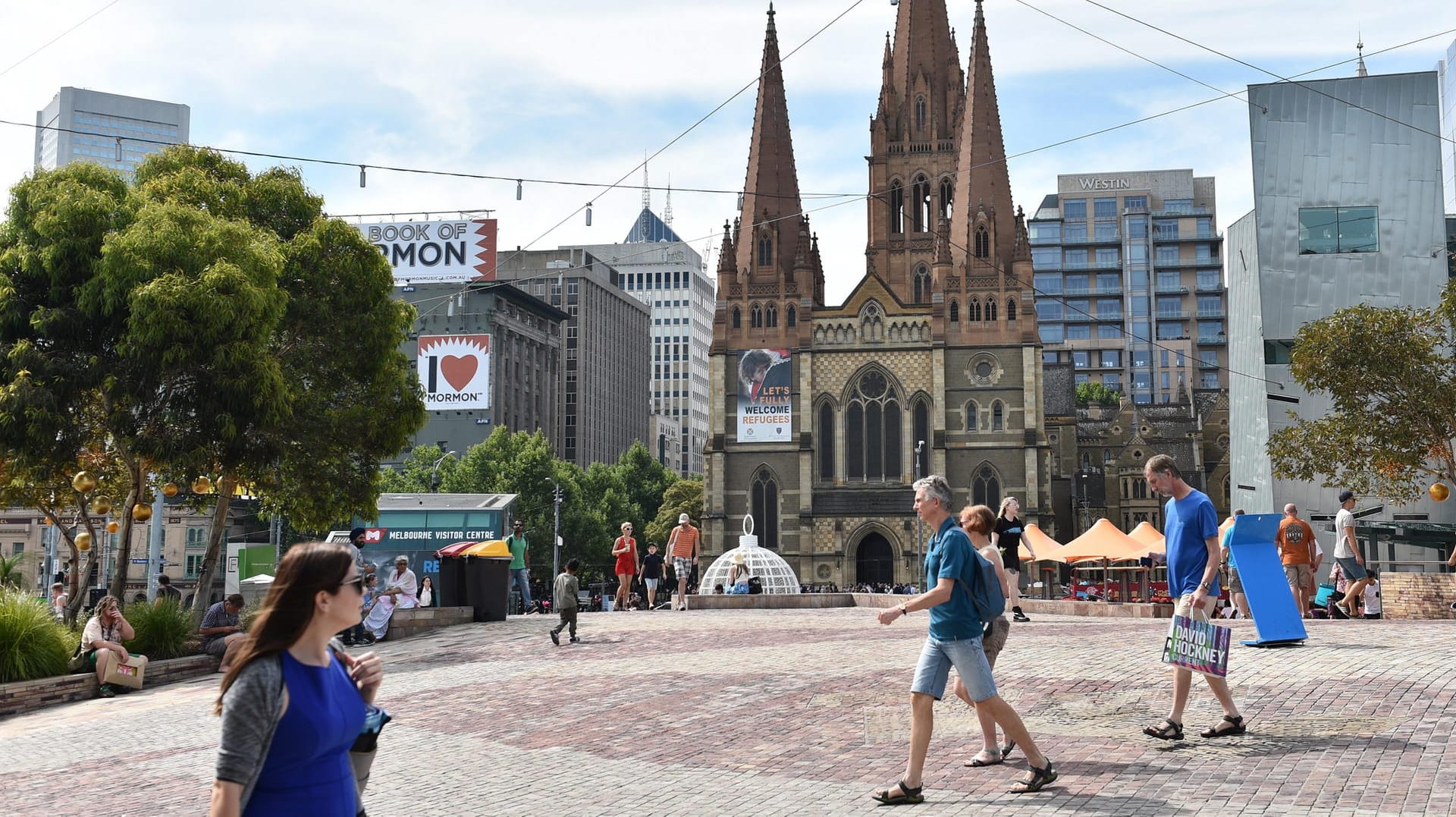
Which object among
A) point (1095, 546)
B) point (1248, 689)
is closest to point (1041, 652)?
point (1248, 689)

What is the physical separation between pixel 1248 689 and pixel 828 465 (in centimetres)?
5912

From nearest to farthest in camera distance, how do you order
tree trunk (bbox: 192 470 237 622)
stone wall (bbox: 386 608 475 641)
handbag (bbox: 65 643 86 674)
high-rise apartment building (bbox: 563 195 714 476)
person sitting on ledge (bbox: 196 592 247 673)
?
handbag (bbox: 65 643 86 674) → person sitting on ledge (bbox: 196 592 247 673) → stone wall (bbox: 386 608 475 641) → tree trunk (bbox: 192 470 237 622) → high-rise apartment building (bbox: 563 195 714 476)

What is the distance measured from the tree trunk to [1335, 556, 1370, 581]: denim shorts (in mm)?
16659

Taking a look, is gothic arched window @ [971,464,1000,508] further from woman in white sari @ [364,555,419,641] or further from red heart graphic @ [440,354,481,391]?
woman in white sari @ [364,555,419,641]

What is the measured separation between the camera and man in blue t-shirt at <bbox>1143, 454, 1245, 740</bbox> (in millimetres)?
8656

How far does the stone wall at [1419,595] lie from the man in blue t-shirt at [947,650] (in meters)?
A: 14.4

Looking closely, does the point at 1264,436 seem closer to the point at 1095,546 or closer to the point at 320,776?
the point at 1095,546

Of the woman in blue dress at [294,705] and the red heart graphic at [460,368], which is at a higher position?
the red heart graphic at [460,368]

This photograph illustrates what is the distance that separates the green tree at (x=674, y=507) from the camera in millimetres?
86662

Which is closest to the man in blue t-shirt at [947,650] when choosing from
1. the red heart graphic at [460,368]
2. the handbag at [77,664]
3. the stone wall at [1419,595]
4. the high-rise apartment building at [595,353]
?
the handbag at [77,664]

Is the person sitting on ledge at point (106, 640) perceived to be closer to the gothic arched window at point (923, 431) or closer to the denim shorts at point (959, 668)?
the denim shorts at point (959, 668)

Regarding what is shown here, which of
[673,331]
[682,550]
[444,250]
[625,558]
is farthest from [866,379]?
[673,331]

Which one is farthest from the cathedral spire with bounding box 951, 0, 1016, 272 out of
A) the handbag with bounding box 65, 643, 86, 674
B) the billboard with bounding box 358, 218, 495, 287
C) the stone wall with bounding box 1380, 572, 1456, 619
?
the handbag with bounding box 65, 643, 86, 674

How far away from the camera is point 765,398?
229ft
